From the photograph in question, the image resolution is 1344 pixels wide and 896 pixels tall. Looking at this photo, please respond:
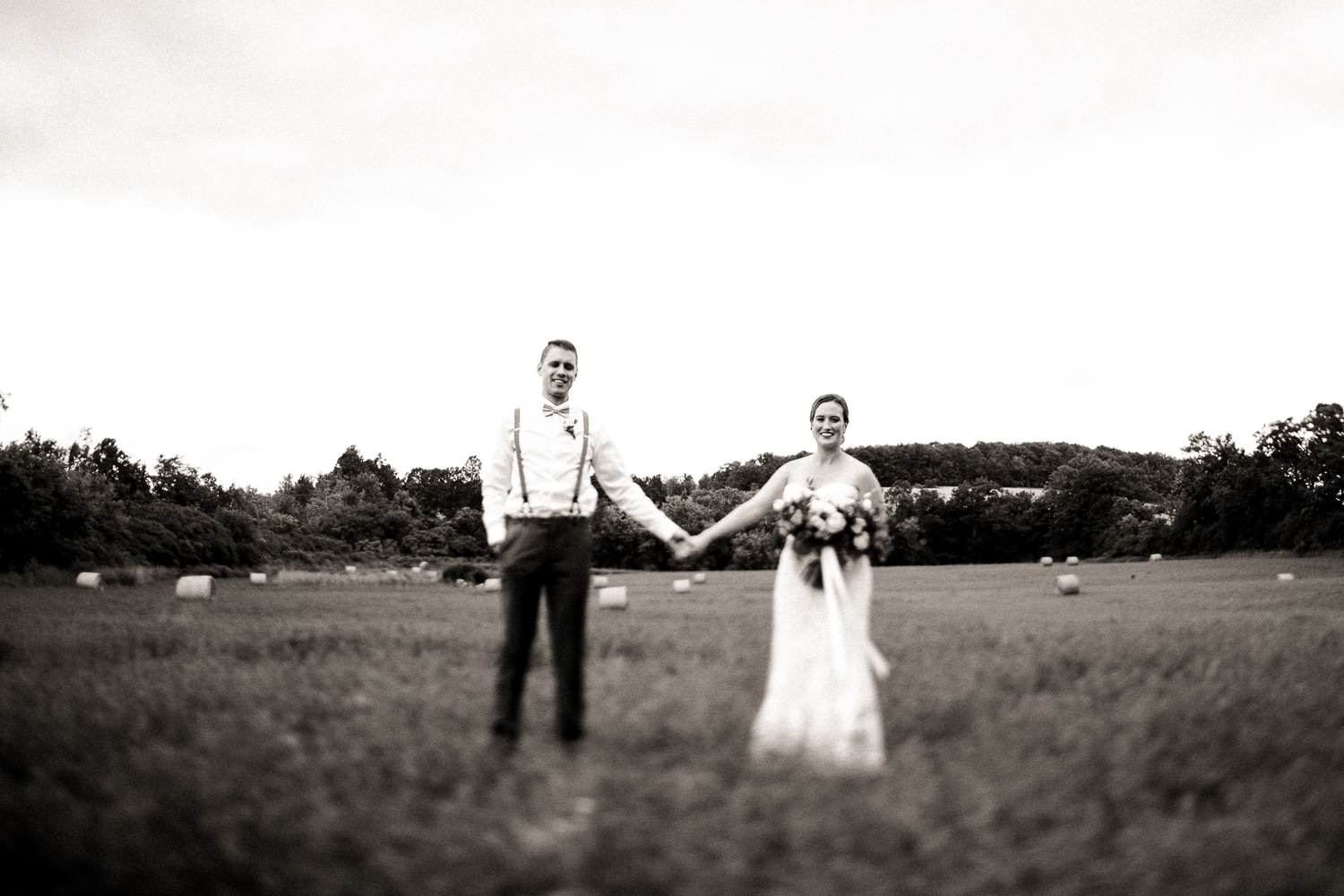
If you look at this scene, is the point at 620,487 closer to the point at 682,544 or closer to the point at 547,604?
the point at 682,544

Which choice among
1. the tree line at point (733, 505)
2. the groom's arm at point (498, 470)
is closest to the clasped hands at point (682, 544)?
the groom's arm at point (498, 470)

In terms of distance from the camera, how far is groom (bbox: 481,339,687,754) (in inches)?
247

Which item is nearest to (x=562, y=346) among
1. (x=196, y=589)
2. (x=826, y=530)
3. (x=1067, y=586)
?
(x=826, y=530)

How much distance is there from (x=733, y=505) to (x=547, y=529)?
281 feet

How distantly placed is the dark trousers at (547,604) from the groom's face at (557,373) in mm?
964

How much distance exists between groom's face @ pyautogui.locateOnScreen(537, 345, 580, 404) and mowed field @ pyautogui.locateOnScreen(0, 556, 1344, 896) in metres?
2.36

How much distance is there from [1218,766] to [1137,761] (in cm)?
51

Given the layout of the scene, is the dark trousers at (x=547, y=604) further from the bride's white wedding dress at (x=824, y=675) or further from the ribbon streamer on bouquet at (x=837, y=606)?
the ribbon streamer on bouquet at (x=837, y=606)

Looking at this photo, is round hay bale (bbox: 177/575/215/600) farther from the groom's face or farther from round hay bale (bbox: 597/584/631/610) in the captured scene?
the groom's face

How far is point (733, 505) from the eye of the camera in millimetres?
91562

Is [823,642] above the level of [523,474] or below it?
below

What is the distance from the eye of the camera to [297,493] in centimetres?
12581

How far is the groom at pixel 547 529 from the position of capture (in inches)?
247

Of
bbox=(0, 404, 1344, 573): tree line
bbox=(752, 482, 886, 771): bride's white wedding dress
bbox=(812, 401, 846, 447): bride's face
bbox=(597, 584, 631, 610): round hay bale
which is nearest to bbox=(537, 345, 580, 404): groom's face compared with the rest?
bbox=(752, 482, 886, 771): bride's white wedding dress
